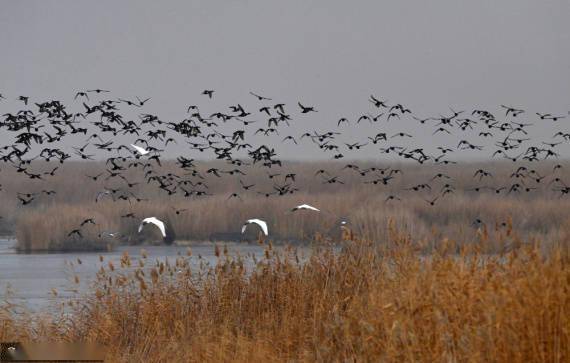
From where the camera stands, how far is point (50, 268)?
2834 cm

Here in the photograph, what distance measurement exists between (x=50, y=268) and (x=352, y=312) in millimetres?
19021

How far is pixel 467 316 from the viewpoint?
343 inches

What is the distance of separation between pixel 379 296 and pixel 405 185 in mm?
38590

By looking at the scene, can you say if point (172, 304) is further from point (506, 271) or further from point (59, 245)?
point (59, 245)

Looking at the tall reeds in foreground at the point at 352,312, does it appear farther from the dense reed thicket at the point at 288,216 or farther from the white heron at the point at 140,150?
the dense reed thicket at the point at 288,216

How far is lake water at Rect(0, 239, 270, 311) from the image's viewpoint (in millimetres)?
21841

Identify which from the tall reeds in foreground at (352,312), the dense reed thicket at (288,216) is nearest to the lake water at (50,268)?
the dense reed thicket at (288,216)

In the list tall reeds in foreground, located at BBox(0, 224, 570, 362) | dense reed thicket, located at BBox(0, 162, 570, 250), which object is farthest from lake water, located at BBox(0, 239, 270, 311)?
tall reeds in foreground, located at BBox(0, 224, 570, 362)

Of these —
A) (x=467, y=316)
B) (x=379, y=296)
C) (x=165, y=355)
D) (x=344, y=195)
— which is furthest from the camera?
(x=344, y=195)

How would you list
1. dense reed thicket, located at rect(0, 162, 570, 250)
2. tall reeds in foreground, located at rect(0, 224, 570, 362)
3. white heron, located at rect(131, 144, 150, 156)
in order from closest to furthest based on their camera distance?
tall reeds in foreground, located at rect(0, 224, 570, 362) → white heron, located at rect(131, 144, 150, 156) → dense reed thicket, located at rect(0, 162, 570, 250)

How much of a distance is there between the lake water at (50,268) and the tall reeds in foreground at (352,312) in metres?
6.67

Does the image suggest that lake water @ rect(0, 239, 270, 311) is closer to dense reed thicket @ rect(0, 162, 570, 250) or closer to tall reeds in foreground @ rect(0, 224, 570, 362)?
dense reed thicket @ rect(0, 162, 570, 250)

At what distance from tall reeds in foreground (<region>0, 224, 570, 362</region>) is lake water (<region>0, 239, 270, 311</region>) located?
667 cm

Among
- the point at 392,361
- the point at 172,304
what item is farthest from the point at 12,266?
the point at 392,361
